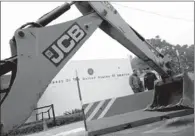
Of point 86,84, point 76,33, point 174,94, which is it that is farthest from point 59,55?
point 86,84

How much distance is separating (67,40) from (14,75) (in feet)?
2.59

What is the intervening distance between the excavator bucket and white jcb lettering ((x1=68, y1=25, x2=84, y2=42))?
236 cm

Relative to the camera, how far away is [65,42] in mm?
3195

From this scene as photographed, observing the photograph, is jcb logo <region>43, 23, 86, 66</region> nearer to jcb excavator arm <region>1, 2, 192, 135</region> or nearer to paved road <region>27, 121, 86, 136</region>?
jcb excavator arm <region>1, 2, 192, 135</region>

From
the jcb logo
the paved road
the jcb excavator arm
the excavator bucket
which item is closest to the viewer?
the jcb excavator arm

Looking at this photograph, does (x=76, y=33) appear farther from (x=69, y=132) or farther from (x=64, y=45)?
(x=69, y=132)

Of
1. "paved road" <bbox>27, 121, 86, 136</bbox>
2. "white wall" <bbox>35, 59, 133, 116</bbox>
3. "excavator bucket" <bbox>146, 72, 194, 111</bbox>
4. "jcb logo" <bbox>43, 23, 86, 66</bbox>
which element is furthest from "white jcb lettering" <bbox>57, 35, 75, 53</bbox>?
"white wall" <bbox>35, 59, 133, 116</bbox>

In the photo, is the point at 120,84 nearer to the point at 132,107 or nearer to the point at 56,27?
the point at 132,107

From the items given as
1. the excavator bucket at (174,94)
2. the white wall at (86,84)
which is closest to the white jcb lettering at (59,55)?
the excavator bucket at (174,94)

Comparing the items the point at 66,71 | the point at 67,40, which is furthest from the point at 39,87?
the point at 66,71

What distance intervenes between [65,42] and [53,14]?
546 millimetres

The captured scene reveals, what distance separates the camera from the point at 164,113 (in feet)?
16.8

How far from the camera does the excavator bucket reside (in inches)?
186

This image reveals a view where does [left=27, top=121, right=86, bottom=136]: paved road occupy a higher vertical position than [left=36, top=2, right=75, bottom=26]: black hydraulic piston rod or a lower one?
lower
